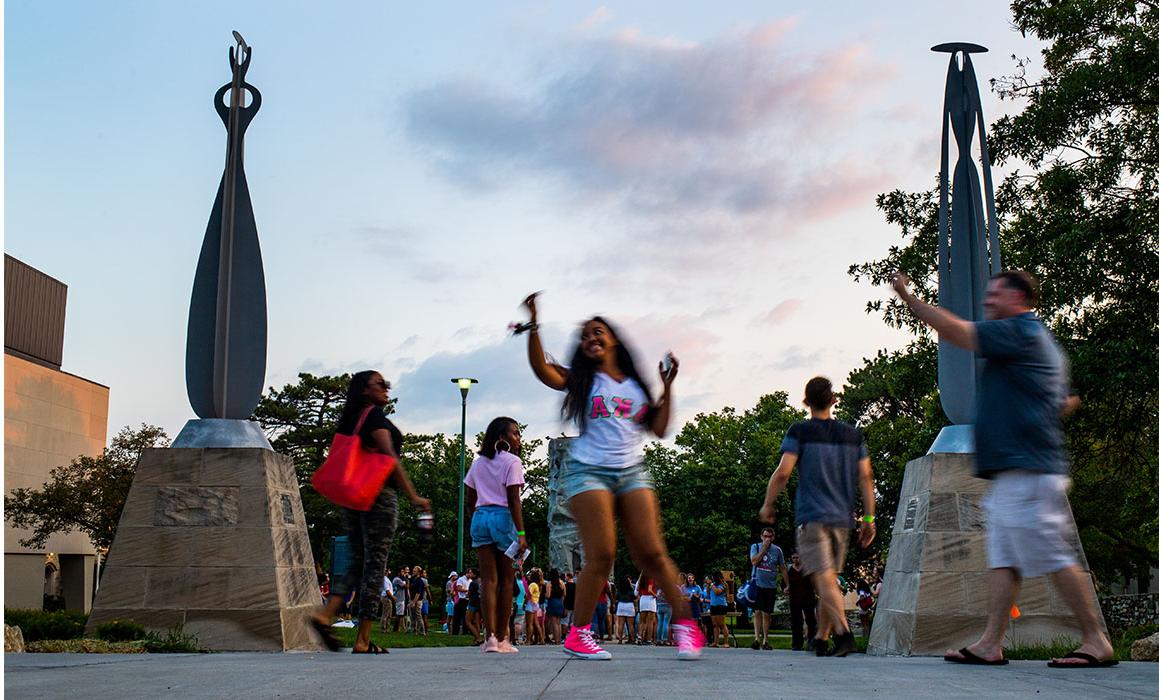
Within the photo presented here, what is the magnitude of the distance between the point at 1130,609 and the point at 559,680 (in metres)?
22.4

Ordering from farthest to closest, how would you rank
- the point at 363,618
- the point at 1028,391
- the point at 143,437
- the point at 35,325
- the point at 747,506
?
the point at 35,325
the point at 747,506
the point at 143,437
the point at 363,618
the point at 1028,391

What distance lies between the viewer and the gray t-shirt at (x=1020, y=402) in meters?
5.65

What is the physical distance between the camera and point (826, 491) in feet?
26.3

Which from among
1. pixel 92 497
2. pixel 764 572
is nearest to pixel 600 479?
pixel 764 572

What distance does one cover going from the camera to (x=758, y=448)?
58312 millimetres

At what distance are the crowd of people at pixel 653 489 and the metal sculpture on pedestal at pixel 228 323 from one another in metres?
2.93

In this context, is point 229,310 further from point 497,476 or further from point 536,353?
point 536,353

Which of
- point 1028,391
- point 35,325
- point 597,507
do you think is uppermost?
point 35,325

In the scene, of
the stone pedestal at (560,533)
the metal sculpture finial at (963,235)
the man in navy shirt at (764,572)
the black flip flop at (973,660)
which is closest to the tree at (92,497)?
the stone pedestal at (560,533)

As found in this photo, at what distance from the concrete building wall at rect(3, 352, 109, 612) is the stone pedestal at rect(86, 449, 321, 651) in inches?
1806

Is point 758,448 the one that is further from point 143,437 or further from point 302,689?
point 302,689

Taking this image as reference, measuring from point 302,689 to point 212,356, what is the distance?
6578 millimetres

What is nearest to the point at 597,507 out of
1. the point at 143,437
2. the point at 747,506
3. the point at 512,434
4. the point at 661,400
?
the point at 661,400

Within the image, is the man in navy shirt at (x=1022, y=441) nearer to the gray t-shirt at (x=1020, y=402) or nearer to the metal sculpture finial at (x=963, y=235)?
the gray t-shirt at (x=1020, y=402)
